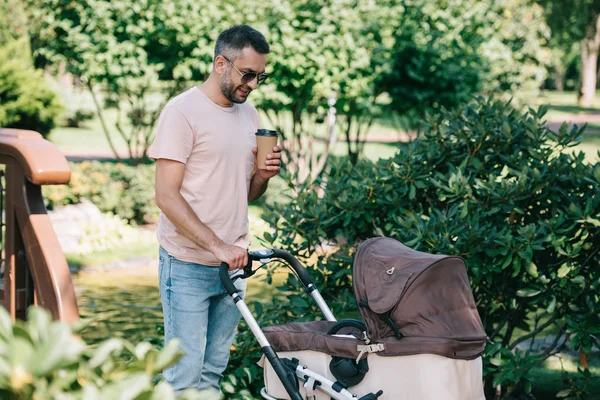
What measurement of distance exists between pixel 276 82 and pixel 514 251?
7698mm

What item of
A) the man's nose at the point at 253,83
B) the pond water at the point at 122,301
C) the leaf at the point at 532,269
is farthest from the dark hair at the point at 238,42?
the pond water at the point at 122,301

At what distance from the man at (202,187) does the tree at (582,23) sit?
30.0 metres

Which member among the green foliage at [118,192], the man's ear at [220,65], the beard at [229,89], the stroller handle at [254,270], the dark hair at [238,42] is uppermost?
the dark hair at [238,42]

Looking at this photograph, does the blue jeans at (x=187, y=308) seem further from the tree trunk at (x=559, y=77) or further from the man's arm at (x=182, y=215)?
the tree trunk at (x=559, y=77)

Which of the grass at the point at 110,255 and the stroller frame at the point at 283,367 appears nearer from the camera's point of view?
the stroller frame at the point at 283,367

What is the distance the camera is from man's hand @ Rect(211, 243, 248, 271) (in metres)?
3.17

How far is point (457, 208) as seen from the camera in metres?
4.19

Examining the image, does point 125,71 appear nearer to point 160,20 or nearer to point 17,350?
point 160,20

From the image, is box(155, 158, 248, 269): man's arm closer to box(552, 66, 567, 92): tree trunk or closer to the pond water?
the pond water

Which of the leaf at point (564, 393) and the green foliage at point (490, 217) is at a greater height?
Answer: the green foliage at point (490, 217)

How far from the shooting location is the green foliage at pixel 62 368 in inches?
52.1

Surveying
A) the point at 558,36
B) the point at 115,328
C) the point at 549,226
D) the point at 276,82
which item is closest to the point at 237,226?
the point at 549,226

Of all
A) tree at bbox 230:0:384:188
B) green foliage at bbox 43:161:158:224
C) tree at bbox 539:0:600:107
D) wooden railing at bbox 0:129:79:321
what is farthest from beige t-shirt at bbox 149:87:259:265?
tree at bbox 539:0:600:107

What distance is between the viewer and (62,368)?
1.38 m
